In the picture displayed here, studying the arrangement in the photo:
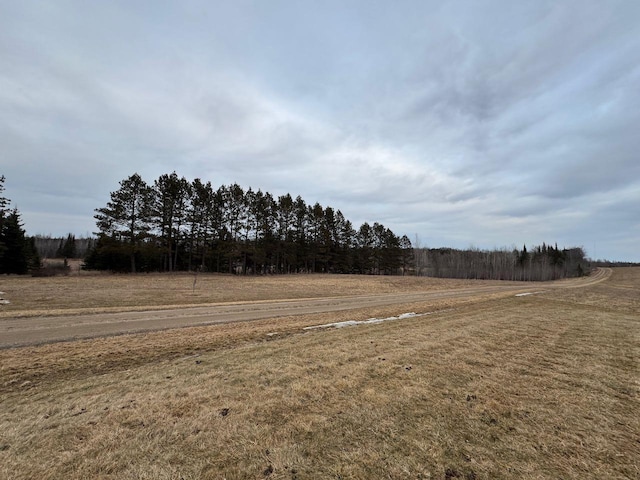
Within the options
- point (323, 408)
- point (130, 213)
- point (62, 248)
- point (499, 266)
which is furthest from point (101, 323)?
point (62, 248)

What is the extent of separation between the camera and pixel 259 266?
5838 cm

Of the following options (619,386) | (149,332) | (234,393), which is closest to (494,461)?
(234,393)

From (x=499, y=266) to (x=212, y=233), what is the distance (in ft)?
273

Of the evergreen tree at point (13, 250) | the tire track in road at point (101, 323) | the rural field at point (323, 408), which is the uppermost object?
the evergreen tree at point (13, 250)

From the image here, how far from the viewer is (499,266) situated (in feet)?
301

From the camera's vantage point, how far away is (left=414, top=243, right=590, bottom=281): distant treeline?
286 feet

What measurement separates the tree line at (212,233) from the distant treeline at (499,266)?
1379 inches

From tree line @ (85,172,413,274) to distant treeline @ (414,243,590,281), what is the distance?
35026 millimetres

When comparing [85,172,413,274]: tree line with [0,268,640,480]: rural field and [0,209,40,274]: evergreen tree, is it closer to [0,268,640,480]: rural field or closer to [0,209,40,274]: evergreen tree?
[0,209,40,274]: evergreen tree

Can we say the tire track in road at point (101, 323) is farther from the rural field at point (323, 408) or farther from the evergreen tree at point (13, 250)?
the evergreen tree at point (13, 250)

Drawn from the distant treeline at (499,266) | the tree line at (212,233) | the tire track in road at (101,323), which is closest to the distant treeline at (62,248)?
the tree line at (212,233)

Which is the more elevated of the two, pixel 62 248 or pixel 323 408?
pixel 62 248

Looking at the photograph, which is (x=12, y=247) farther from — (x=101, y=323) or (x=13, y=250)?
(x=101, y=323)

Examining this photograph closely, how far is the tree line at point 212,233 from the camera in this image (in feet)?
135
